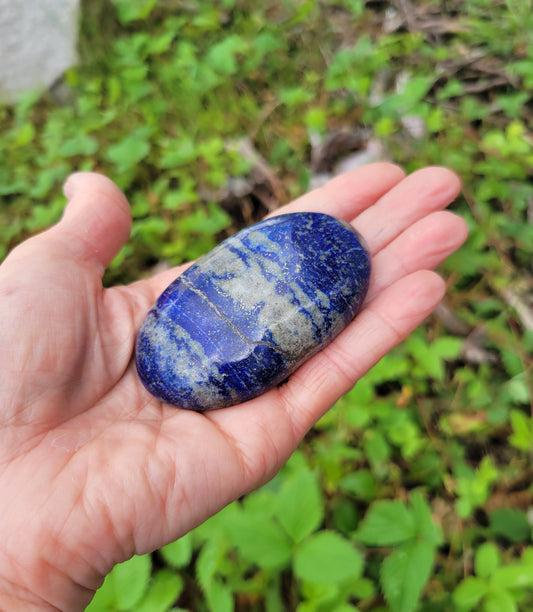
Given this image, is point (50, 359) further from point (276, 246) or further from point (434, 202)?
point (434, 202)

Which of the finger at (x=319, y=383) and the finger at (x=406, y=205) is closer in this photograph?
the finger at (x=319, y=383)


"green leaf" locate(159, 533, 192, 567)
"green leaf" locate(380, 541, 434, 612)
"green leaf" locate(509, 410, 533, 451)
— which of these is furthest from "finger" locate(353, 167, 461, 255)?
"green leaf" locate(159, 533, 192, 567)

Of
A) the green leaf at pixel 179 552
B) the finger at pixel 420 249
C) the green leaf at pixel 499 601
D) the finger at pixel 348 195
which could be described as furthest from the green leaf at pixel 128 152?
the green leaf at pixel 499 601

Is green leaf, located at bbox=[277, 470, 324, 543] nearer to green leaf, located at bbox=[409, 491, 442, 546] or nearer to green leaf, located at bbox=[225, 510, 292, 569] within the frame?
green leaf, located at bbox=[225, 510, 292, 569]

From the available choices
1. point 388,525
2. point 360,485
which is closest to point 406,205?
point 360,485

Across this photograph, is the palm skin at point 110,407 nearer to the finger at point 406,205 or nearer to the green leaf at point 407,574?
the finger at point 406,205

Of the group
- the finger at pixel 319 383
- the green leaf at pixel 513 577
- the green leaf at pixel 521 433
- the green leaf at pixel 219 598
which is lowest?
the green leaf at pixel 521 433

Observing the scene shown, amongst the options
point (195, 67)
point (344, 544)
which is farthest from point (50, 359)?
point (195, 67)
